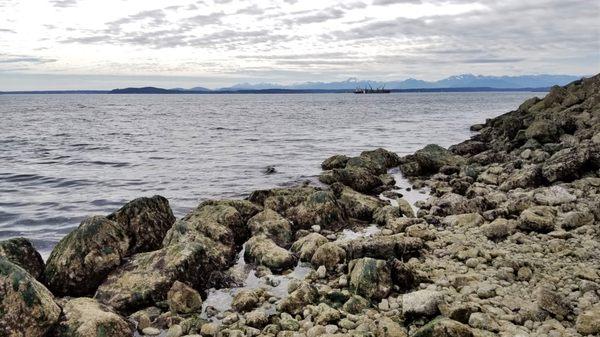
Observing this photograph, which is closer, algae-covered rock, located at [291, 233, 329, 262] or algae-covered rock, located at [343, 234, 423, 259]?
algae-covered rock, located at [343, 234, 423, 259]

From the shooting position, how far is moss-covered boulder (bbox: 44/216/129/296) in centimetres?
937

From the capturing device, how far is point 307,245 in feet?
36.5

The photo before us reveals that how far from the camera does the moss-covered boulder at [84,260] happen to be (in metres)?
9.37

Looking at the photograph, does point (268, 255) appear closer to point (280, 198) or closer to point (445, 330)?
point (280, 198)

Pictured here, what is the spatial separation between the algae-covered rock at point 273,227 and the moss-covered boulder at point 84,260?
3.63 m

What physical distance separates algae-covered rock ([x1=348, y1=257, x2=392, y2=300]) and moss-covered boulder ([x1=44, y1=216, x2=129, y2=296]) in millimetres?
4975

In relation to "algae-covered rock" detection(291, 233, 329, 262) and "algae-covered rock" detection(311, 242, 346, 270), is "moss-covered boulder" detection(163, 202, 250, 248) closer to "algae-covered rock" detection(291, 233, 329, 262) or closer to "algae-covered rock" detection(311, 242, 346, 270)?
"algae-covered rock" detection(291, 233, 329, 262)

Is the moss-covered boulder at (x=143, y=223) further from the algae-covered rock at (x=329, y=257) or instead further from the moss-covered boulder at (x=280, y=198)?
the algae-covered rock at (x=329, y=257)

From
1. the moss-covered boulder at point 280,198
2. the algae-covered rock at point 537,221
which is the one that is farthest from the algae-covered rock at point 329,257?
the algae-covered rock at point 537,221

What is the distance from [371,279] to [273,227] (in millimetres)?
4271

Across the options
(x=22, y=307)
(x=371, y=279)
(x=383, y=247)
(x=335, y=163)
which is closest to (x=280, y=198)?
(x=383, y=247)

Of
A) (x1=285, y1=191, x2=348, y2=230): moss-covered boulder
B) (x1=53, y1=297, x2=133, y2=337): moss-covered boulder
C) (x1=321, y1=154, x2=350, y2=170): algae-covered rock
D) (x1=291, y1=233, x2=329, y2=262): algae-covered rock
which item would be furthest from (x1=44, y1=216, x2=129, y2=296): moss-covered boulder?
(x1=321, y1=154, x2=350, y2=170): algae-covered rock

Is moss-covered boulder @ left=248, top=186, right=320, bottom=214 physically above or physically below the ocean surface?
above

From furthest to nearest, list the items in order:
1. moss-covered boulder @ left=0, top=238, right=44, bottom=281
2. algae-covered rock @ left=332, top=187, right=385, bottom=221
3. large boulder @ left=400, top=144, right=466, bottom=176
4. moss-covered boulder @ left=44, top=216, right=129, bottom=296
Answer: large boulder @ left=400, top=144, right=466, bottom=176, algae-covered rock @ left=332, top=187, right=385, bottom=221, moss-covered boulder @ left=44, top=216, right=129, bottom=296, moss-covered boulder @ left=0, top=238, right=44, bottom=281
